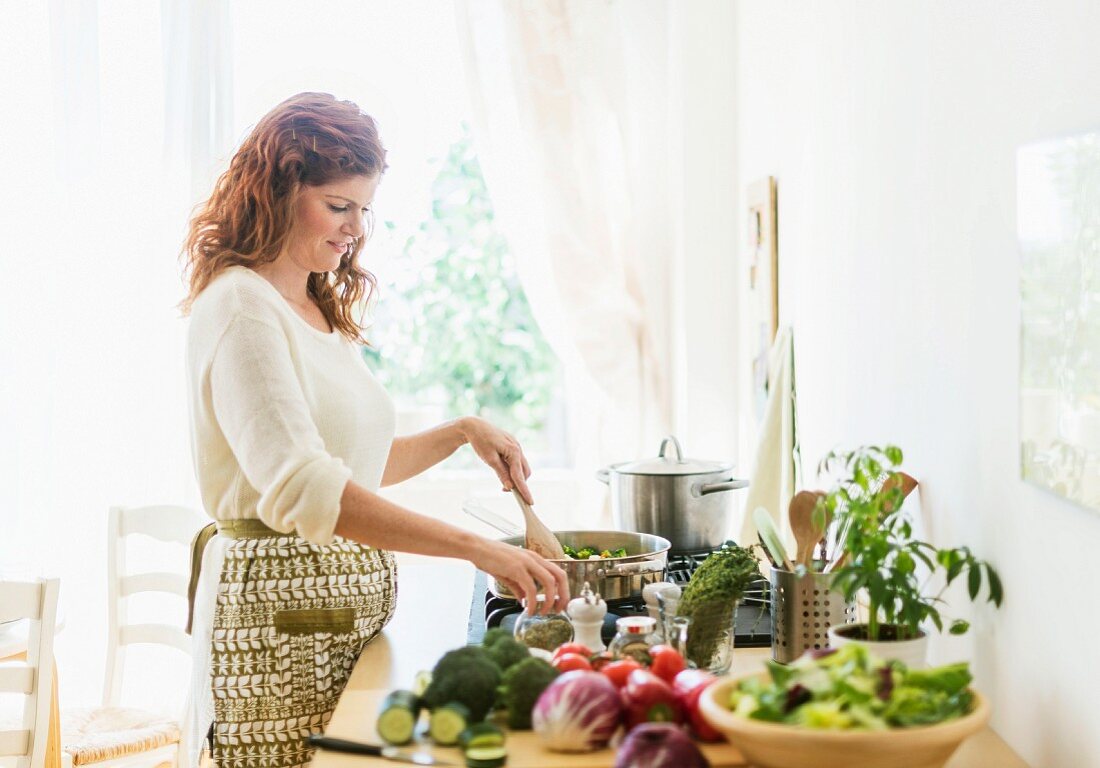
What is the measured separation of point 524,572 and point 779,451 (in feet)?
3.24

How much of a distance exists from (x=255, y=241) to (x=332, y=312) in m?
0.18

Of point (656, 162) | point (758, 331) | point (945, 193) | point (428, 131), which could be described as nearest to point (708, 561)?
point (945, 193)

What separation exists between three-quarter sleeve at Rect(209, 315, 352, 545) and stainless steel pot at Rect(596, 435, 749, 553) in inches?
33.0

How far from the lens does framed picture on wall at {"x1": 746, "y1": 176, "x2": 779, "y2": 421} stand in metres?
2.36

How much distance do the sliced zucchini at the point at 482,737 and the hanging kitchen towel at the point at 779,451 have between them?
1188mm

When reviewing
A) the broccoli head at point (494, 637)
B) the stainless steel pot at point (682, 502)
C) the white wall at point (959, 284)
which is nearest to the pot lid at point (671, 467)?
the stainless steel pot at point (682, 502)

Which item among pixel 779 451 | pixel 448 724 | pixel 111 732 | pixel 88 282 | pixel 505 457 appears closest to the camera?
pixel 448 724

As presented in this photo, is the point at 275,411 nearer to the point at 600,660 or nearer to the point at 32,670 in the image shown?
the point at 600,660

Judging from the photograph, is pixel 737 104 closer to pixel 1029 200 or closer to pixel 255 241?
pixel 255 241

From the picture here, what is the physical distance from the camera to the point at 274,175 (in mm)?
1568

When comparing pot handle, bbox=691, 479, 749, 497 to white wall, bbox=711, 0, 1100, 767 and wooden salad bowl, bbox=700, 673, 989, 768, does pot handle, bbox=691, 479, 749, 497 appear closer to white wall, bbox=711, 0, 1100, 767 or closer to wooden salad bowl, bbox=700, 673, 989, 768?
white wall, bbox=711, 0, 1100, 767

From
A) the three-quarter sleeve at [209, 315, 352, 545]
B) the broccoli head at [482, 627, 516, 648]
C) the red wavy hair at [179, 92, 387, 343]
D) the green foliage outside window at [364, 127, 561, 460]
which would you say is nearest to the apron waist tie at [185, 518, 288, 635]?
the three-quarter sleeve at [209, 315, 352, 545]

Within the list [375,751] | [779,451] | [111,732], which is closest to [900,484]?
[375,751]

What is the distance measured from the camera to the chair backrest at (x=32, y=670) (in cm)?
203
